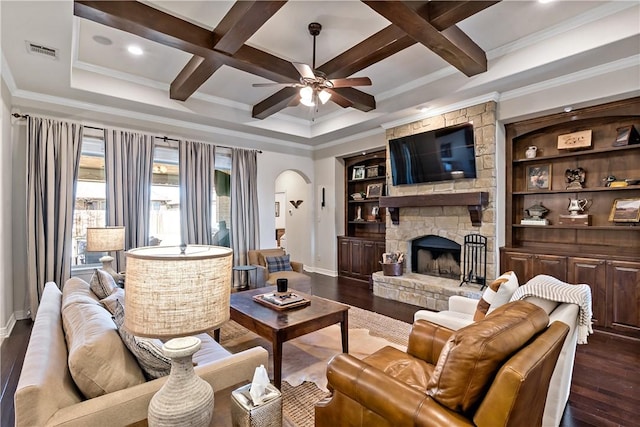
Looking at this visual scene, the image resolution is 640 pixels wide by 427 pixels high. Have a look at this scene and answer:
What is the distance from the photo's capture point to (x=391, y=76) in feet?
13.8

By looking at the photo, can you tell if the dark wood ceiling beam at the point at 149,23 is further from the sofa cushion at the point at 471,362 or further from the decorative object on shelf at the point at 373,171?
the decorative object on shelf at the point at 373,171

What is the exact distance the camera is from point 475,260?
442 centimetres

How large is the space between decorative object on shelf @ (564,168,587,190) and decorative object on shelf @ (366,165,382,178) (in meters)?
3.01

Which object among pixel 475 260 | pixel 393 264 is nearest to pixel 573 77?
pixel 475 260

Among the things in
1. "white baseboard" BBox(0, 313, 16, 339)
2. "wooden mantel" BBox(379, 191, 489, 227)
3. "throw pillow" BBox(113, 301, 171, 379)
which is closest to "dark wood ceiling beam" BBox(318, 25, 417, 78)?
"wooden mantel" BBox(379, 191, 489, 227)

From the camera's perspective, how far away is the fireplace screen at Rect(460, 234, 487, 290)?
4316 mm

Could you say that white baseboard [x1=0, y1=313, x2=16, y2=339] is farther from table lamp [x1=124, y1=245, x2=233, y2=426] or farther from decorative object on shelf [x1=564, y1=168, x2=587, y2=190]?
decorative object on shelf [x1=564, y1=168, x2=587, y2=190]

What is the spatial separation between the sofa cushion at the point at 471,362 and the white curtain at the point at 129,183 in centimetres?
461

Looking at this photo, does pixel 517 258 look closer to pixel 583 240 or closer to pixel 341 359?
pixel 583 240

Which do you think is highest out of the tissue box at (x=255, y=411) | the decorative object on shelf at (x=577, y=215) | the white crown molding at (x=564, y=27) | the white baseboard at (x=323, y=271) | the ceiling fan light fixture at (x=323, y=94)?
the white crown molding at (x=564, y=27)

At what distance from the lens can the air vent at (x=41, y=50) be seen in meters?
2.77

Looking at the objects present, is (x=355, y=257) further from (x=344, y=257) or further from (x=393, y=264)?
(x=393, y=264)

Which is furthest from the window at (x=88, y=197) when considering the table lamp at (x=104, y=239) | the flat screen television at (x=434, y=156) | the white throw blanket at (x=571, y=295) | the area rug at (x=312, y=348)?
the white throw blanket at (x=571, y=295)

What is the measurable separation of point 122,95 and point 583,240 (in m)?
6.17
